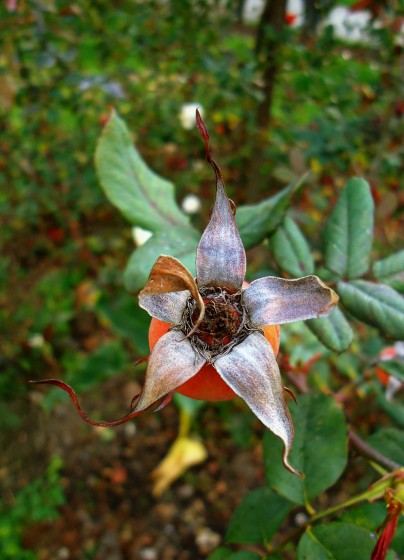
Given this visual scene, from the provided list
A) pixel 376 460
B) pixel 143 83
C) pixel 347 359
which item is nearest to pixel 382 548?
pixel 376 460

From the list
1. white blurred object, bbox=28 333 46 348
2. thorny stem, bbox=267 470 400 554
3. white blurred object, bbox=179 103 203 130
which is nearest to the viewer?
thorny stem, bbox=267 470 400 554

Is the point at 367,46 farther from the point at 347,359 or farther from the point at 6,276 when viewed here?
the point at 6,276

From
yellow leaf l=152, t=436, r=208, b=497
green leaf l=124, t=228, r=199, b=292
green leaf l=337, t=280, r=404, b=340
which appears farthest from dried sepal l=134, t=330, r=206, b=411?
yellow leaf l=152, t=436, r=208, b=497

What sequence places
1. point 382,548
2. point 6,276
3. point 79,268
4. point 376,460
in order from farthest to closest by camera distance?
1. point 79,268
2. point 6,276
3. point 376,460
4. point 382,548

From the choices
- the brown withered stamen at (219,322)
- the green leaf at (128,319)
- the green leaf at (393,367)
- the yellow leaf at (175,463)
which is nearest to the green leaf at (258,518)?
the green leaf at (393,367)

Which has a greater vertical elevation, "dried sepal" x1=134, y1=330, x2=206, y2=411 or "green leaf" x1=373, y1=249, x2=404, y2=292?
"dried sepal" x1=134, y1=330, x2=206, y2=411

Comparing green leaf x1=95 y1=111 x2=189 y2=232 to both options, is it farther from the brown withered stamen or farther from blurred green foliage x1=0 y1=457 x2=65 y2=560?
blurred green foliage x1=0 y1=457 x2=65 y2=560

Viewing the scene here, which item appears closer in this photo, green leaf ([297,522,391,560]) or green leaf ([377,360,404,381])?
green leaf ([297,522,391,560])
